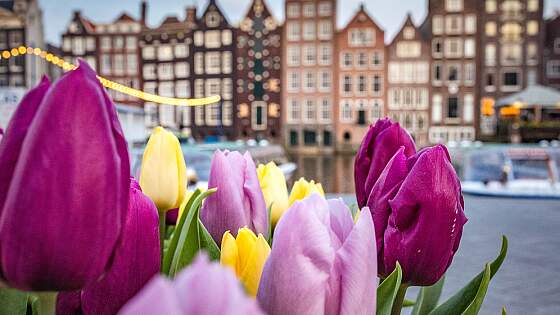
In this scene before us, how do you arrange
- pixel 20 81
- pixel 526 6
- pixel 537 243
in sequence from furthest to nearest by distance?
pixel 20 81
pixel 526 6
pixel 537 243

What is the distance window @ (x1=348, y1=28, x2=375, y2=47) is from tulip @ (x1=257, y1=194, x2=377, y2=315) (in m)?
27.3

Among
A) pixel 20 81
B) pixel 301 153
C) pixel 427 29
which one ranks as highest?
pixel 427 29

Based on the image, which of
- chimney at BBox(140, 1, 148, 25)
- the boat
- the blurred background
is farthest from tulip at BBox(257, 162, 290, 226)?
chimney at BBox(140, 1, 148, 25)

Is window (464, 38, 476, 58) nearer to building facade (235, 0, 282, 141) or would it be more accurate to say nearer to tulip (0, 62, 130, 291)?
building facade (235, 0, 282, 141)

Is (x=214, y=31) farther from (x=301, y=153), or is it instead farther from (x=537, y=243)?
(x=537, y=243)

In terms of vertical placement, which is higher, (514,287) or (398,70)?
(398,70)

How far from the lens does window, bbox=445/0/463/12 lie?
26688 mm

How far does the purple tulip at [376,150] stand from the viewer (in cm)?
45

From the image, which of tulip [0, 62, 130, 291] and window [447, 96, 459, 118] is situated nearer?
tulip [0, 62, 130, 291]

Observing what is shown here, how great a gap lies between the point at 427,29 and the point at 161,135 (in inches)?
1130

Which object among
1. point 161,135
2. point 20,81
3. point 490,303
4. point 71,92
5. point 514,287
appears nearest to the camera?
point 71,92

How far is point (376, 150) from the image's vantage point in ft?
1.50

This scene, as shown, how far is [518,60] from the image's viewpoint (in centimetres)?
2648

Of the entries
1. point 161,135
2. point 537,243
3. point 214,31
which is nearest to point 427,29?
point 214,31
